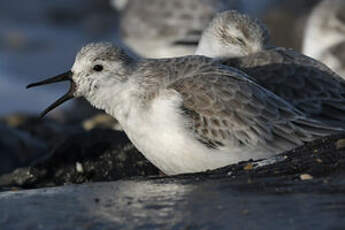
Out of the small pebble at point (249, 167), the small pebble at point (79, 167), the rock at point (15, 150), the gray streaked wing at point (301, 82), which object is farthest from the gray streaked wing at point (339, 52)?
the small pebble at point (249, 167)

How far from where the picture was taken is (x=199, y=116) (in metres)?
5.62

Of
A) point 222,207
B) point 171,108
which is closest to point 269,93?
point 171,108

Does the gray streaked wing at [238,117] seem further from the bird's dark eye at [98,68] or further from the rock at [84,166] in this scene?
the rock at [84,166]

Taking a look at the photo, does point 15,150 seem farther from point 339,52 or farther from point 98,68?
point 339,52

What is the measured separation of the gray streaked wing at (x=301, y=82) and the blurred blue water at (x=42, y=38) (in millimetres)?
8045

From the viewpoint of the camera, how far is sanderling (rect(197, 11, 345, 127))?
20.6 ft

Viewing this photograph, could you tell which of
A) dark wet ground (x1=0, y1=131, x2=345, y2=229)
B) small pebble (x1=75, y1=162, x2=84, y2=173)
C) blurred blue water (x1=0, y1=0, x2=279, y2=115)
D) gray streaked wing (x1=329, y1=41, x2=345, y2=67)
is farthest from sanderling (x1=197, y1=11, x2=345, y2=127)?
blurred blue water (x1=0, y1=0, x2=279, y2=115)

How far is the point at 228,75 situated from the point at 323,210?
82.0 inches

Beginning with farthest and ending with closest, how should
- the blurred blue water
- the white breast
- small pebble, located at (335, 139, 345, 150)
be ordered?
the blurred blue water < the white breast < small pebble, located at (335, 139, 345, 150)

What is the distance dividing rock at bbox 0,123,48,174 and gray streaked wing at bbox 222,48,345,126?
2.26 metres

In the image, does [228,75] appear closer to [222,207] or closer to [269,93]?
[269,93]

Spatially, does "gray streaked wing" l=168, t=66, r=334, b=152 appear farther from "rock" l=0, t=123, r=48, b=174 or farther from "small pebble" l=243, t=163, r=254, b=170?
"rock" l=0, t=123, r=48, b=174

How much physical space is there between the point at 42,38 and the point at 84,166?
12.3 meters

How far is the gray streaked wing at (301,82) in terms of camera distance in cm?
624
